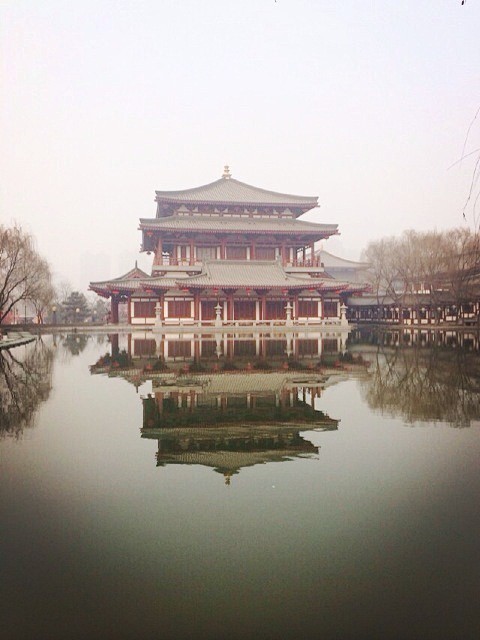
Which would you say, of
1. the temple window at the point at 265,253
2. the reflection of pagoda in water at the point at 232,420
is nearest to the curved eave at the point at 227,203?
the temple window at the point at 265,253

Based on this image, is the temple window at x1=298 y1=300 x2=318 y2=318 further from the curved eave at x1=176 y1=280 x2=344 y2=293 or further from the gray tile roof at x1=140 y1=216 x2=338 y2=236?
the gray tile roof at x1=140 y1=216 x2=338 y2=236

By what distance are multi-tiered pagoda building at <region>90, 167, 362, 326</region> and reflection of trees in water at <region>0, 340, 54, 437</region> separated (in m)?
23.1

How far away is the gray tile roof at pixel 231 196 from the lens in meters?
51.7

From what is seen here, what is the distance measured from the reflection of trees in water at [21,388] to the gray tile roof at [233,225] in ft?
90.3

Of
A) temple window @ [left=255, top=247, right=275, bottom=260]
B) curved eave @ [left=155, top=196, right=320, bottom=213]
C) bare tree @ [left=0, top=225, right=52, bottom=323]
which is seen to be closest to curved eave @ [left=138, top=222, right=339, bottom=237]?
temple window @ [left=255, top=247, right=275, bottom=260]

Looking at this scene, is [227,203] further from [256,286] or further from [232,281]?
[256,286]

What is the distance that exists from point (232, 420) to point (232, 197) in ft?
151

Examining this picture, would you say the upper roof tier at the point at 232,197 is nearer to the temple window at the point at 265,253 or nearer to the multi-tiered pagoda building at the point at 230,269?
the multi-tiered pagoda building at the point at 230,269

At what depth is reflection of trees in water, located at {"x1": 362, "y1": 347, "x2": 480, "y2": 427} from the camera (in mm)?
10625

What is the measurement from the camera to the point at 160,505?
18.4 ft

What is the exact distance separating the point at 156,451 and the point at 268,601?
170 inches

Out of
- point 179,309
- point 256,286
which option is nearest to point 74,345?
point 179,309

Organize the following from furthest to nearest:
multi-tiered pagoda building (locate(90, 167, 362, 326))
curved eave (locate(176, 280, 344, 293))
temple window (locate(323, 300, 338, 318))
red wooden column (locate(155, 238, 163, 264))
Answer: temple window (locate(323, 300, 338, 318)) < red wooden column (locate(155, 238, 163, 264)) < multi-tiered pagoda building (locate(90, 167, 362, 326)) < curved eave (locate(176, 280, 344, 293))

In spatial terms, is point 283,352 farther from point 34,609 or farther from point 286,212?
point 286,212
